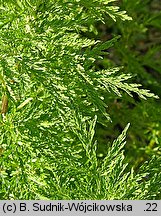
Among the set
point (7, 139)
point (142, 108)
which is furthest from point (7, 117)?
point (142, 108)

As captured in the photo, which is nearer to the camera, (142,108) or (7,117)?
(7,117)

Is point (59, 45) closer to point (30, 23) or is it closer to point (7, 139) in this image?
point (30, 23)

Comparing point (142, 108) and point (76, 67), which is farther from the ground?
point (76, 67)

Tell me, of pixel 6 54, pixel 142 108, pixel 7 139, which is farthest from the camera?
pixel 142 108

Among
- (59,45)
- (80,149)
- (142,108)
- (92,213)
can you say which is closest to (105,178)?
(92,213)

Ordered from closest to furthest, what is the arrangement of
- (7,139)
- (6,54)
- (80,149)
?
1. (6,54)
2. (7,139)
3. (80,149)

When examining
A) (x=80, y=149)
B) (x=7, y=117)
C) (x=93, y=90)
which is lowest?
(x=80, y=149)
